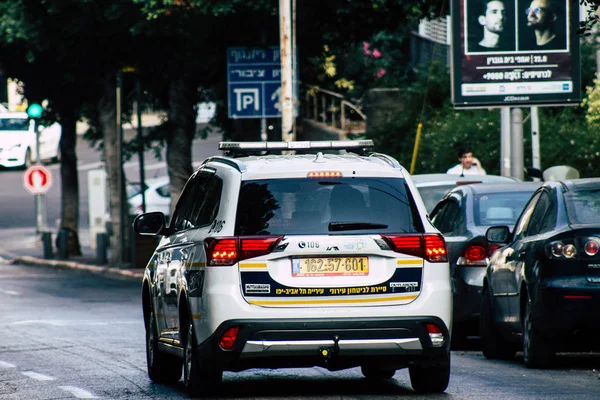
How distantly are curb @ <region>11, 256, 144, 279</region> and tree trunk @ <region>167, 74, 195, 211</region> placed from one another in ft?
5.31

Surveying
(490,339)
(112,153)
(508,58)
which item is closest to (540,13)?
(508,58)

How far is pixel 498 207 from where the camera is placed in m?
14.9

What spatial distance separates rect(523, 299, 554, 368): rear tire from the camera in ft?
39.8

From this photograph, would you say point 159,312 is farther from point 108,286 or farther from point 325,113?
point 325,113

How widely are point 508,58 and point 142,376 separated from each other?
11.3 meters

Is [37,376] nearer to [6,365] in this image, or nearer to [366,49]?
[6,365]

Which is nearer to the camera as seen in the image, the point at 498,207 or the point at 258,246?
the point at 258,246

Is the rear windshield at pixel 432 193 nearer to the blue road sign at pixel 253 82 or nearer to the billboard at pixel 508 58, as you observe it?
the billboard at pixel 508 58

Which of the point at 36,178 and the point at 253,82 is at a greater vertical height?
the point at 253,82

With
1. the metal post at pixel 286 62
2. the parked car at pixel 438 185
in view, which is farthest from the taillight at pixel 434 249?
the metal post at pixel 286 62

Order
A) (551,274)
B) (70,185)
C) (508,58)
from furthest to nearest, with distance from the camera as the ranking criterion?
(70,185)
(508,58)
(551,274)

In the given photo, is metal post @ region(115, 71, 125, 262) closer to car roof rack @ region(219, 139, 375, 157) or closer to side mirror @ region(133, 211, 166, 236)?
side mirror @ region(133, 211, 166, 236)

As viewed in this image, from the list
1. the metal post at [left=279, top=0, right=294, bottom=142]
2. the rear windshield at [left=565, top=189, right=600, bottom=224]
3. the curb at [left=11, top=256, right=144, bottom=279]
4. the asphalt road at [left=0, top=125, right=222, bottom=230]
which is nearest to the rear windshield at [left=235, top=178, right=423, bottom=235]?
the rear windshield at [left=565, top=189, right=600, bottom=224]

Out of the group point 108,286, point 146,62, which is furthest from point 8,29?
point 108,286
